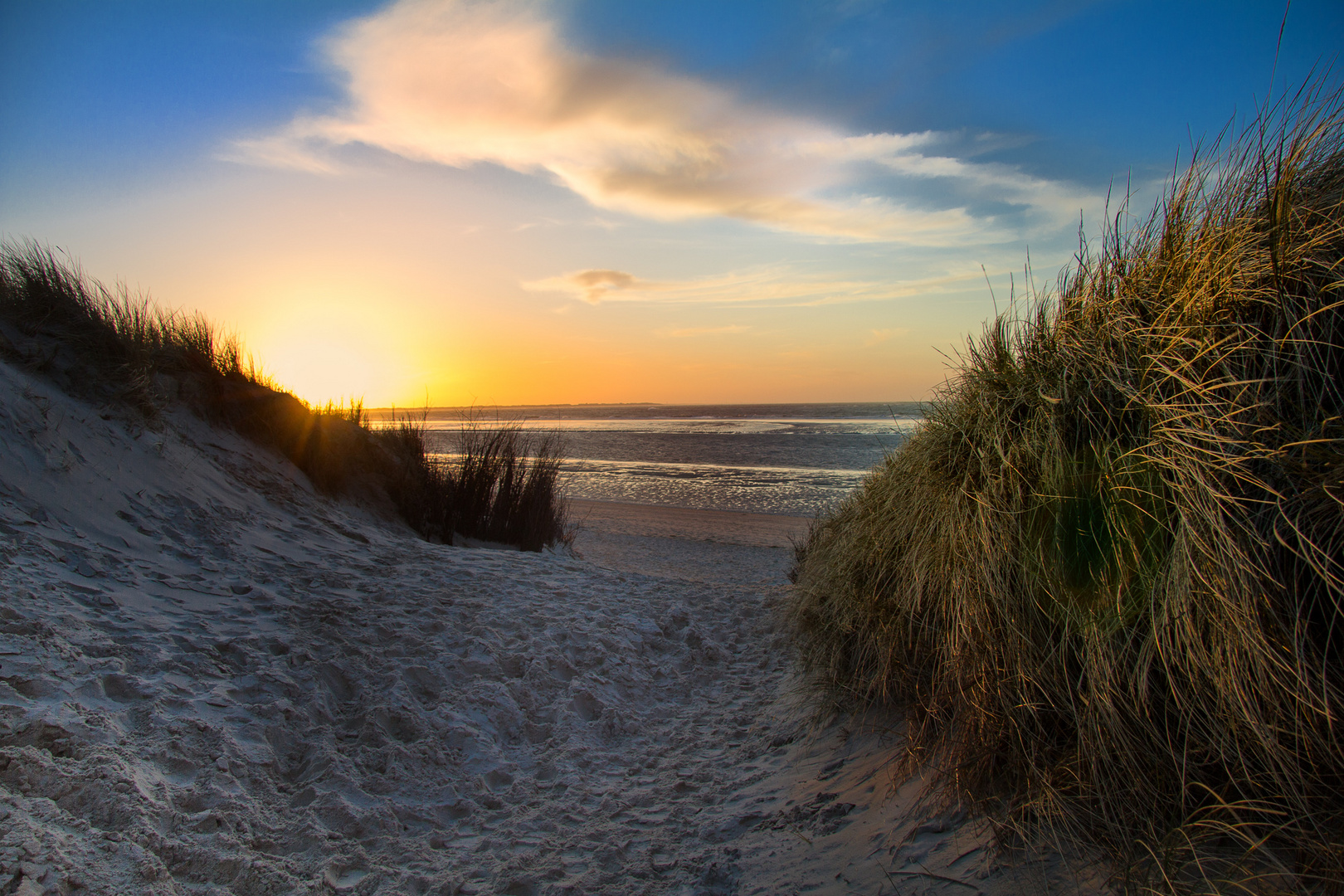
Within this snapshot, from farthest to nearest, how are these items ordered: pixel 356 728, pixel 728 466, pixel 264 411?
1. pixel 728 466
2. pixel 264 411
3. pixel 356 728

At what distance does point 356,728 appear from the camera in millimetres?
3164

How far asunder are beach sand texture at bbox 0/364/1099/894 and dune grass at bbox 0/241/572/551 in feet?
1.76

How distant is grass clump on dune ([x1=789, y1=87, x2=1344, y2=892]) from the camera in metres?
1.77

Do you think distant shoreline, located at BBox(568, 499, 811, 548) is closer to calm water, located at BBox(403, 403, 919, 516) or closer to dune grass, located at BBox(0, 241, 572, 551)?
calm water, located at BBox(403, 403, 919, 516)

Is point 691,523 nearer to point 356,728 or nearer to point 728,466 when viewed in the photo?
point 356,728

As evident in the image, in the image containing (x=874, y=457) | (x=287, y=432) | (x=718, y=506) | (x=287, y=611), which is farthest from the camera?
(x=874, y=457)

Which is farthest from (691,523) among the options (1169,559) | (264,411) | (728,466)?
(1169,559)

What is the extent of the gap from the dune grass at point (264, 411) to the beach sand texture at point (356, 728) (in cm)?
54

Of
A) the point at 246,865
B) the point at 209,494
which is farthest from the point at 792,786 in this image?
the point at 209,494

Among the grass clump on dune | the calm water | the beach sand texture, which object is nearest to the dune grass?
the beach sand texture

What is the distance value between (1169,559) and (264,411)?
742 cm

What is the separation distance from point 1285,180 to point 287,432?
25.0 ft

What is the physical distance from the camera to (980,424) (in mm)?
2795

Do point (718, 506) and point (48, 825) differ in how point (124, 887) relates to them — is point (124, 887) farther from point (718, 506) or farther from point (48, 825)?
point (718, 506)
